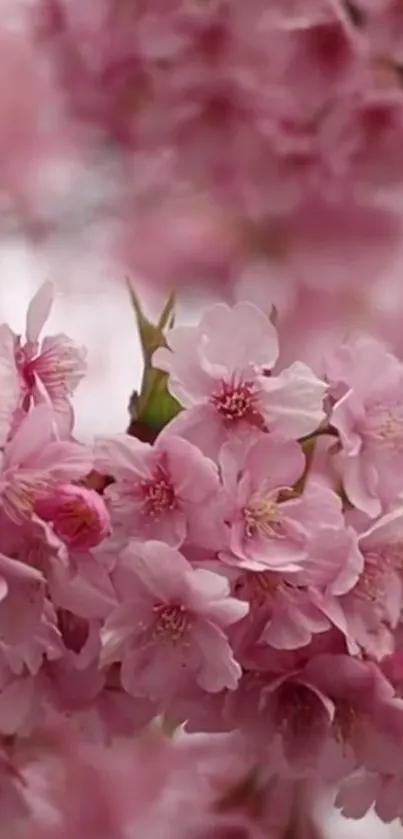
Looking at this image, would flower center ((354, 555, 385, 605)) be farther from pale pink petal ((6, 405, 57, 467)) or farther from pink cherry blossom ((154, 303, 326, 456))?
pale pink petal ((6, 405, 57, 467))

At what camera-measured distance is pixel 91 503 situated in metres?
0.62

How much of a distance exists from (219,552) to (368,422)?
0.39 feet

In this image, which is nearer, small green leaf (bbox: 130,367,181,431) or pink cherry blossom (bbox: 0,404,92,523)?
pink cherry blossom (bbox: 0,404,92,523)

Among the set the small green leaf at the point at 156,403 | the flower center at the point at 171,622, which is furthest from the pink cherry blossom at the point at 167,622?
the small green leaf at the point at 156,403

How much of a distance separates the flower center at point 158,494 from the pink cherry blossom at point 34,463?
0.03 metres

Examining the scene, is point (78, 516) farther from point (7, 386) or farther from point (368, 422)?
point (368, 422)

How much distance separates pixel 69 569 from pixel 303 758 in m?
0.20

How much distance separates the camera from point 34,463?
627 mm

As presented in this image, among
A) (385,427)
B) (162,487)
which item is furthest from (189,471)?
(385,427)

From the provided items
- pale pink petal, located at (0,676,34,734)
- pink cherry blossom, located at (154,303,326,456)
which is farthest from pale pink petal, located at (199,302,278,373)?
pale pink petal, located at (0,676,34,734)

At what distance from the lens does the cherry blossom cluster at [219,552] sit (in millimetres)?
632

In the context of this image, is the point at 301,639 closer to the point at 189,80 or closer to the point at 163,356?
the point at 163,356

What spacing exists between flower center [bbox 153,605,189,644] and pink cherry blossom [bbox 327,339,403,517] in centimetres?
12

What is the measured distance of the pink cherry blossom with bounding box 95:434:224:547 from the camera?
0.64 m
